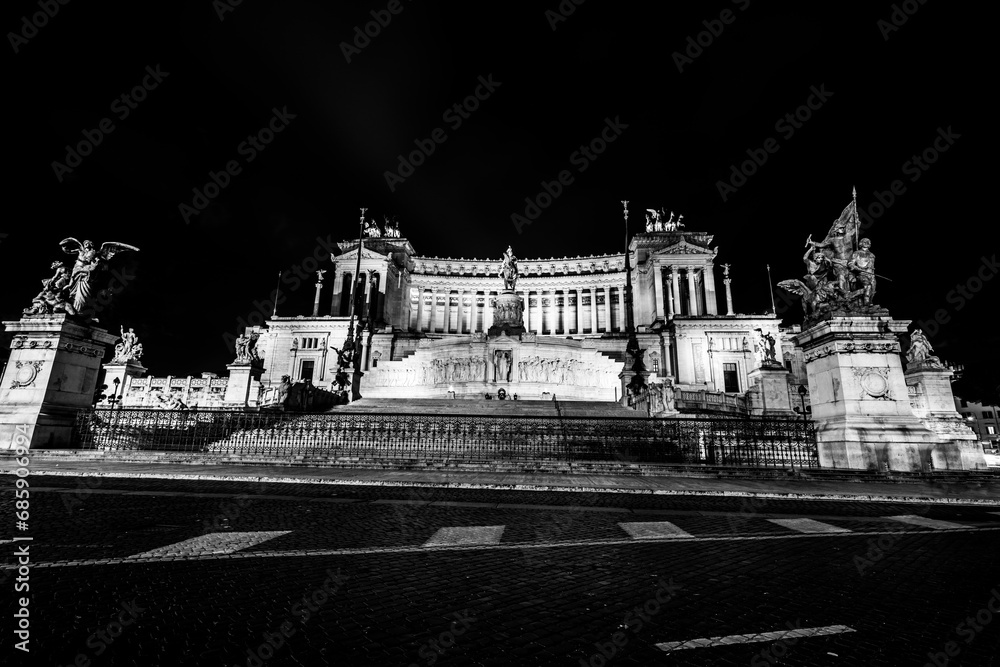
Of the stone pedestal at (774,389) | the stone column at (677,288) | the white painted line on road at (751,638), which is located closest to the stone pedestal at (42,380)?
the white painted line on road at (751,638)

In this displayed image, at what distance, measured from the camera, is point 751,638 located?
2400 millimetres

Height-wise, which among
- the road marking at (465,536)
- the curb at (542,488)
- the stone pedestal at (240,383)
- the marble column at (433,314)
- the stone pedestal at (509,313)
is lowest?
the road marking at (465,536)

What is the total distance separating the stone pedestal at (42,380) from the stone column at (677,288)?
213 feet

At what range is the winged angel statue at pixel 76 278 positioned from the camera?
550 inches

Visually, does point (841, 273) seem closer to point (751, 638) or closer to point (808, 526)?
point (808, 526)

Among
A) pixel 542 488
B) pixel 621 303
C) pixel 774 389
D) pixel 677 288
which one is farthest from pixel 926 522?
pixel 621 303

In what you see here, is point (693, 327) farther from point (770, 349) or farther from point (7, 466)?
point (7, 466)

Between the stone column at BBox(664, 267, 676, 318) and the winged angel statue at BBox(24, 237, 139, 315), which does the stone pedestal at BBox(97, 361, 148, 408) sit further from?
the stone column at BBox(664, 267, 676, 318)

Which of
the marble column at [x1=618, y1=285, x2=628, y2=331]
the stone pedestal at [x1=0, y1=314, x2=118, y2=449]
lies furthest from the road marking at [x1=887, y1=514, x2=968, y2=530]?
the marble column at [x1=618, y1=285, x2=628, y2=331]

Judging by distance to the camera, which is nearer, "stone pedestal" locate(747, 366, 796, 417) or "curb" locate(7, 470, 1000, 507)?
"curb" locate(7, 470, 1000, 507)

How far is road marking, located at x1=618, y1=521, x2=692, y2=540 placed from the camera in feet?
16.9

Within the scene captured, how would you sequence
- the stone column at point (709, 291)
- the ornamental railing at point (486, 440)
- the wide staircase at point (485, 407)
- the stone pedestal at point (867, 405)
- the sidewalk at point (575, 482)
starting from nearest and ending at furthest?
1. the sidewalk at point (575, 482)
2. the stone pedestal at point (867, 405)
3. the ornamental railing at point (486, 440)
4. the wide staircase at point (485, 407)
5. the stone column at point (709, 291)

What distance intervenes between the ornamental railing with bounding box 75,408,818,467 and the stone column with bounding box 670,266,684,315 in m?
56.0

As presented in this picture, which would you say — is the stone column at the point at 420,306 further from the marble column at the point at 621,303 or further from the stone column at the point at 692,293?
the stone column at the point at 692,293
